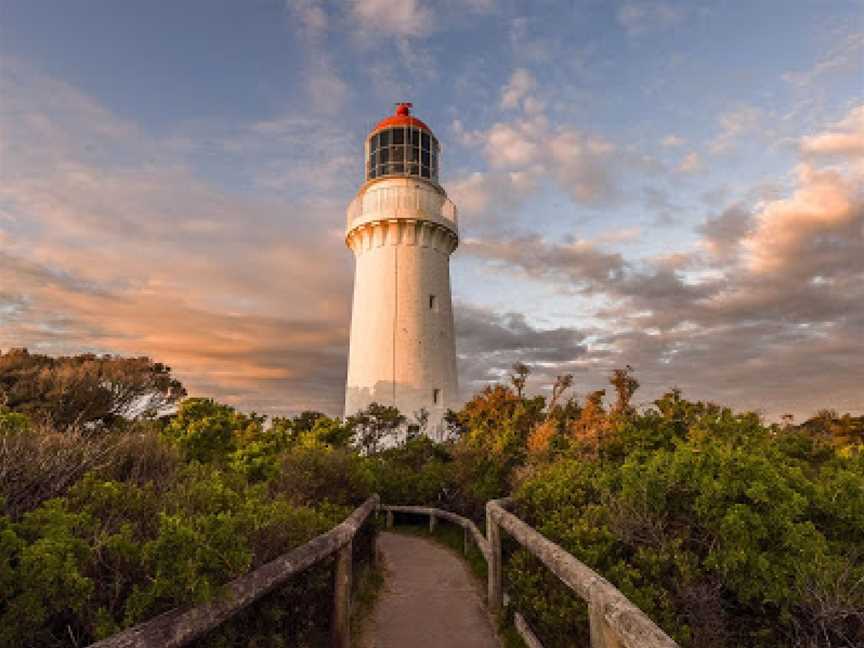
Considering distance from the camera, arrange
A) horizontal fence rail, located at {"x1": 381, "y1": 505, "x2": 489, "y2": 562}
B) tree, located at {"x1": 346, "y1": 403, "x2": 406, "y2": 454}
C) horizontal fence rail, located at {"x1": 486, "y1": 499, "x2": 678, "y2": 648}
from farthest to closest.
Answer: tree, located at {"x1": 346, "y1": 403, "x2": 406, "y2": 454}
horizontal fence rail, located at {"x1": 381, "y1": 505, "x2": 489, "y2": 562}
horizontal fence rail, located at {"x1": 486, "y1": 499, "x2": 678, "y2": 648}

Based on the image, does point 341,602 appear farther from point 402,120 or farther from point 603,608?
point 402,120

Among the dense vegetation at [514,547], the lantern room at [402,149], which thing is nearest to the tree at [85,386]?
the dense vegetation at [514,547]

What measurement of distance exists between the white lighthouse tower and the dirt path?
40.5ft

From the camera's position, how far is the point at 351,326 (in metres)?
24.6

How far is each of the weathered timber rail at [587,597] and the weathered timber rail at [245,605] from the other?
1.79 metres

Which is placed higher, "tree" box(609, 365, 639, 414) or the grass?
"tree" box(609, 365, 639, 414)

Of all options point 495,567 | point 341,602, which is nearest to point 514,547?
point 495,567

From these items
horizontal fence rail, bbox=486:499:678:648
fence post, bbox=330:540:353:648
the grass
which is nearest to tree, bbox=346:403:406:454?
the grass

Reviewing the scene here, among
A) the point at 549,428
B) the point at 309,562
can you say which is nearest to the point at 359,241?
the point at 549,428

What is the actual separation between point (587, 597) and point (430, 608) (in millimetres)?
4218

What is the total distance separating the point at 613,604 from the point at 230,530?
7.53 feet

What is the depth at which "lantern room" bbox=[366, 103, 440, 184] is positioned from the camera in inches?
958

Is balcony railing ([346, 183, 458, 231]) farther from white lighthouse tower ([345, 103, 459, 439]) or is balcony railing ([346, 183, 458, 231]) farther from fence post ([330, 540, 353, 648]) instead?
fence post ([330, 540, 353, 648])

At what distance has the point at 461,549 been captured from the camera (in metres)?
10.9
